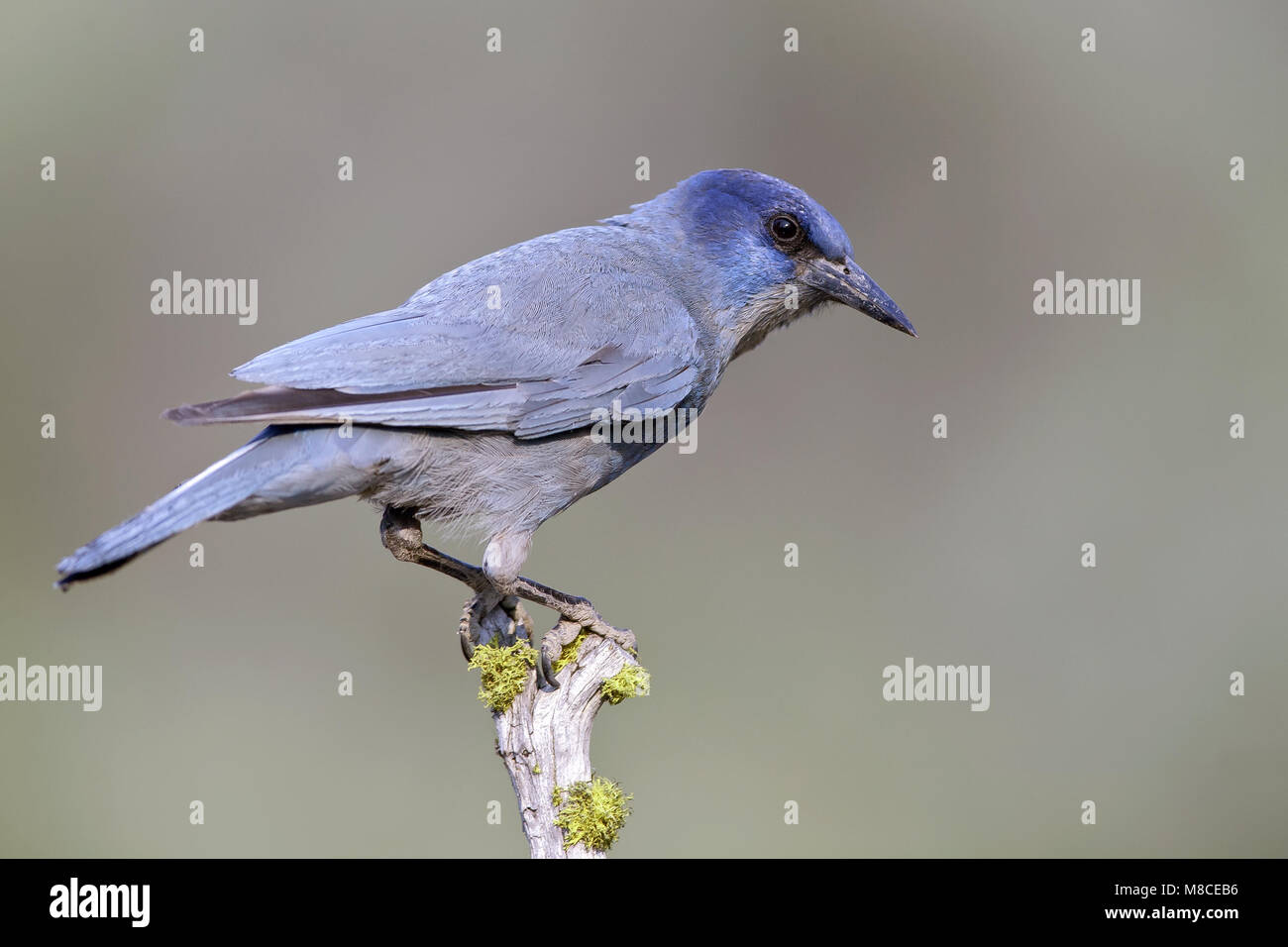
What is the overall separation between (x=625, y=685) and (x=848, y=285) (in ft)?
6.89

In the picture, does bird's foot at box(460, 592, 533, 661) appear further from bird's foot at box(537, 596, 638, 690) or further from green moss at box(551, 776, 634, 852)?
green moss at box(551, 776, 634, 852)

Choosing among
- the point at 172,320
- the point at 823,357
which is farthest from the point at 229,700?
the point at 823,357

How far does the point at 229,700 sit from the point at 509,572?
524 centimetres

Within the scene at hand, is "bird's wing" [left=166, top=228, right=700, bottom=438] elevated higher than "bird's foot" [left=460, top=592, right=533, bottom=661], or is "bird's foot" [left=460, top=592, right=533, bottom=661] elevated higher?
"bird's wing" [left=166, top=228, right=700, bottom=438]

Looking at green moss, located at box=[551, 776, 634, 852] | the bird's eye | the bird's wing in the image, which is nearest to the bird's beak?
the bird's eye

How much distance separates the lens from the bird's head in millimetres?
5461

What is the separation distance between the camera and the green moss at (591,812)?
13.7 ft

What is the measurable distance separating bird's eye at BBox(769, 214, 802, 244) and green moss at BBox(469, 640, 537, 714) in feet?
7.19

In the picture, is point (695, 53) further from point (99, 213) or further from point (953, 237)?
point (99, 213)

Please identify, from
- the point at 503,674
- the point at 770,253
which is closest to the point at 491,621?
the point at 503,674

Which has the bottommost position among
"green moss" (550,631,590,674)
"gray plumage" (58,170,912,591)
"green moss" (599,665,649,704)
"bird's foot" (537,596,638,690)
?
"green moss" (599,665,649,704)

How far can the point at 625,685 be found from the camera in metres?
4.47

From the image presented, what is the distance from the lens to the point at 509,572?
479cm

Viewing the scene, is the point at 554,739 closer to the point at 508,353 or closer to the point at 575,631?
the point at 575,631
